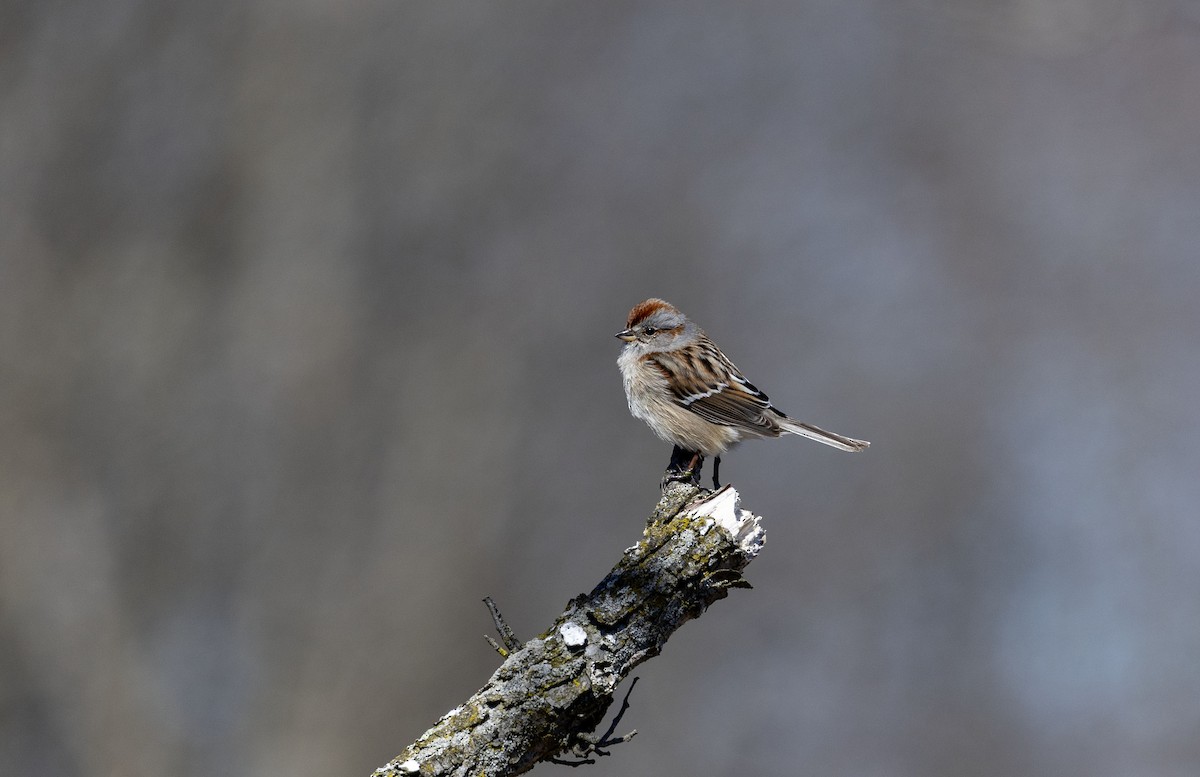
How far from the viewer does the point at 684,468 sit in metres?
3.99

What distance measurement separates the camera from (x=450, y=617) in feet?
27.6

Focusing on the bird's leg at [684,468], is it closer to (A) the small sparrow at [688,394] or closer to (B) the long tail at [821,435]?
(A) the small sparrow at [688,394]

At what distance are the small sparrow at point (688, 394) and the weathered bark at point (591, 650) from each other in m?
1.91

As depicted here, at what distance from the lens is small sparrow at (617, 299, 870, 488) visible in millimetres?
4734

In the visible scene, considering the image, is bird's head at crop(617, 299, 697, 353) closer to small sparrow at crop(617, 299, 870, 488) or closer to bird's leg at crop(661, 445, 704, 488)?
small sparrow at crop(617, 299, 870, 488)

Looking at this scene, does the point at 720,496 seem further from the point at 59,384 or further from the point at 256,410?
the point at 59,384

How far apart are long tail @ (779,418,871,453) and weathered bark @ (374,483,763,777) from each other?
2314 millimetres

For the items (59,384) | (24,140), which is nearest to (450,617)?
(59,384)

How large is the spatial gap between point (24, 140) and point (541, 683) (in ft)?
28.4

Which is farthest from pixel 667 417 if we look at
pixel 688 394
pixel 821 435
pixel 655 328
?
pixel 821 435

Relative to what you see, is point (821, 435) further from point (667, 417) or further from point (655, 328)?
point (655, 328)

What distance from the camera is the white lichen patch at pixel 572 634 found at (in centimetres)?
248

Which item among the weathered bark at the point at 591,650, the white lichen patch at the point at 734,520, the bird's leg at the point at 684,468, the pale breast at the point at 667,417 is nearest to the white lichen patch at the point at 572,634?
the weathered bark at the point at 591,650

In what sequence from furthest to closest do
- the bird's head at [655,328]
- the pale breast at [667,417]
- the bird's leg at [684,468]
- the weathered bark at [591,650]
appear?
the bird's head at [655,328], the pale breast at [667,417], the bird's leg at [684,468], the weathered bark at [591,650]
